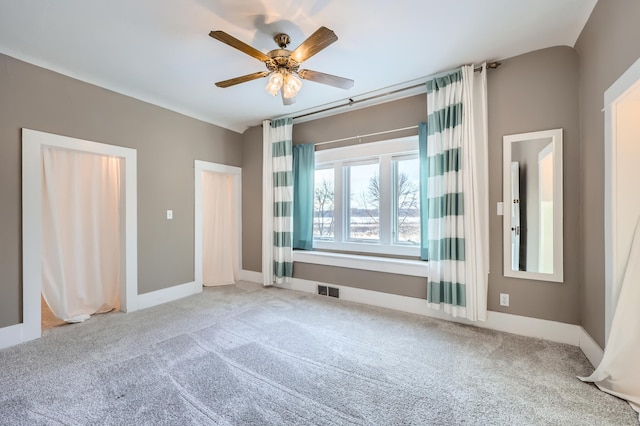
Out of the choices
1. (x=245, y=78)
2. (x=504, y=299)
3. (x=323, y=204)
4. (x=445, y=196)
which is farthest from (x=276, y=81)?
(x=504, y=299)

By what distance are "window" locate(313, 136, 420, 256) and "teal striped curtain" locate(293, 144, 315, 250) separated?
16 cm

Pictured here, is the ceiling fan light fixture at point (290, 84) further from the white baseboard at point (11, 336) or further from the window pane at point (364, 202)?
the white baseboard at point (11, 336)

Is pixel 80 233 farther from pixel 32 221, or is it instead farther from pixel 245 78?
pixel 245 78

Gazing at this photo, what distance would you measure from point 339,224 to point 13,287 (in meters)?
3.48

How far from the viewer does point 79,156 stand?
125 inches

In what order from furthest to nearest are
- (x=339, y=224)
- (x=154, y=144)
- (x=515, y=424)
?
(x=339, y=224) < (x=154, y=144) < (x=515, y=424)

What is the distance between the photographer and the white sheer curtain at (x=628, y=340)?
1598 millimetres

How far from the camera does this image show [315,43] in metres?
1.89

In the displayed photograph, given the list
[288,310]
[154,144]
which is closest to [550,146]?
[288,310]

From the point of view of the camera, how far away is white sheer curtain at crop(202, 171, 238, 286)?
→ 459cm

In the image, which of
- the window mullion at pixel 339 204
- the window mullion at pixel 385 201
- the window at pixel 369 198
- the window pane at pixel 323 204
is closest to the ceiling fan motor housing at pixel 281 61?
the window at pixel 369 198

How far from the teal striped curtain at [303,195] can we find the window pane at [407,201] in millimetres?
1278

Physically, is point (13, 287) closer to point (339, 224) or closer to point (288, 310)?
point (288, 310)

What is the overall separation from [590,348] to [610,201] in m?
1.19
